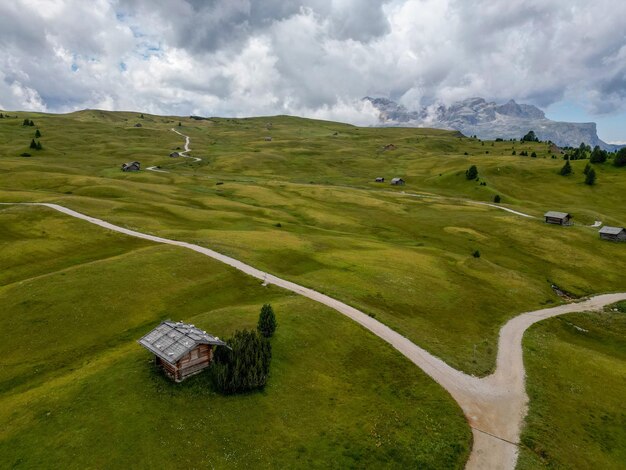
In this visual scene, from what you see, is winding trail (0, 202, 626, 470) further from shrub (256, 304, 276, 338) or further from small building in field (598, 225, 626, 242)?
small building in field (598, 225, 626, 242)

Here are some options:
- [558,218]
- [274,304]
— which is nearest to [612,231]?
[558,218]

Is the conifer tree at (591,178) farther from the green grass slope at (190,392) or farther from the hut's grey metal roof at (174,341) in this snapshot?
the hut's grey metal roof at (174,341)

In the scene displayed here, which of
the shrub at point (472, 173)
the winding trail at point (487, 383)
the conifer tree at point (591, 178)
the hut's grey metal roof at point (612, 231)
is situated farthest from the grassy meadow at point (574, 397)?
the conifer tree at point (591, 178)

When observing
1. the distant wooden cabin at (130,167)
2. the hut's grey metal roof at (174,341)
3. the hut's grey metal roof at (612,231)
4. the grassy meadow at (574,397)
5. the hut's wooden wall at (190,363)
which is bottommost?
the grassy meadow at (574,397)

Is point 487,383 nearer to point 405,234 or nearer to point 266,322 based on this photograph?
point 266,322

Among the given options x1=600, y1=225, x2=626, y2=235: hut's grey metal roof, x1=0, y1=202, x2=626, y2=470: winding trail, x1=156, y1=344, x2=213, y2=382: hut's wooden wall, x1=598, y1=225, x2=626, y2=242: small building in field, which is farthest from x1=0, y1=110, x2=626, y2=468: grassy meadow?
x1=600, y1=225, x2=626, y2=235: hut's grey metal roof

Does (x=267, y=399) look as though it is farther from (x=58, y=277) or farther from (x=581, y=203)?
(x=581, y=203)
